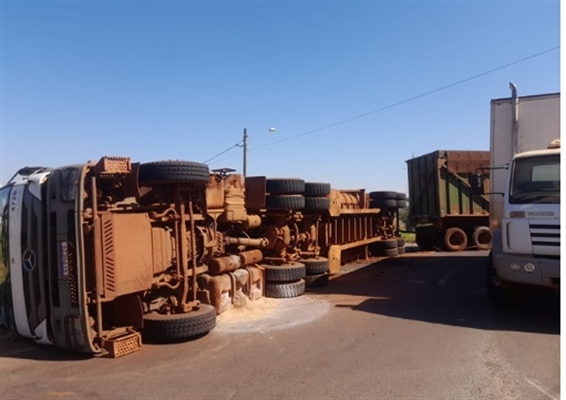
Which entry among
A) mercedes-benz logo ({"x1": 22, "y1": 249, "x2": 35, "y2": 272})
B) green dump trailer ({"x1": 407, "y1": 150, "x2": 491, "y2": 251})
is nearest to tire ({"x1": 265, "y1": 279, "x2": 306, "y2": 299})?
mercedes-benz logo ({"x1": 22, "y1": 249, "x2": 35, "y2": 272})

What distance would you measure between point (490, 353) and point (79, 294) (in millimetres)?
4460

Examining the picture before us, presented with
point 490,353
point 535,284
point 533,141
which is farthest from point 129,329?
point 533,141

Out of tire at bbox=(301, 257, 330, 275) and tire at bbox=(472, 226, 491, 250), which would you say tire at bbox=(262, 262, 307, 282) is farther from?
tire at bbox=(472, 226, 491, 250)

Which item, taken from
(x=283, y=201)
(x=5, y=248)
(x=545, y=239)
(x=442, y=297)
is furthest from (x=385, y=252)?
(x=5, y=248)

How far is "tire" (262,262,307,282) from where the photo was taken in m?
8.59

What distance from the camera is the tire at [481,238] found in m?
16.7

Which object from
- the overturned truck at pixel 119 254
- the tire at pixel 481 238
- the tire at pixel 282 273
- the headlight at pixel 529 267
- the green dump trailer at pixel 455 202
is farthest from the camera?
the tire at pixel 481 238

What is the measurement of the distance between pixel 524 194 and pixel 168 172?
5.02 metres

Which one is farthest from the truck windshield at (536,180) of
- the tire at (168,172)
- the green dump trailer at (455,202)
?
the green dump trailer at (455,202)

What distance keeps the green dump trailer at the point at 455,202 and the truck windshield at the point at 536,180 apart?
942cm

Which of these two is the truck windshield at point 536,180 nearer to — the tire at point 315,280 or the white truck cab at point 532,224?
the white truck cab at point 532,224

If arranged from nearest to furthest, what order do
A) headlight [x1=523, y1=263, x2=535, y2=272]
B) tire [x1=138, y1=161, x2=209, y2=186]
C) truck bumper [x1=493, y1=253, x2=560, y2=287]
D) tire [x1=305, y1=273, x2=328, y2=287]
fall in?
tire [x1=138, y1=161, x2=209, y2=186] → truck bumper [x1=493, y1=253, x2=560, y2=287] → headlight [x1=523, y1=263, x2=535, y2=272] → tire [x1=305, y1=273, x2=328, y2=287]

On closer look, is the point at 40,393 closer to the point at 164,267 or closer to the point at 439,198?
the point at 164,267

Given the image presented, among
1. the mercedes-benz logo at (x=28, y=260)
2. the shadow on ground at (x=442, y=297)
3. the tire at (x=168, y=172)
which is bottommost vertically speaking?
the shadow on ground at (x=442, y=297)
